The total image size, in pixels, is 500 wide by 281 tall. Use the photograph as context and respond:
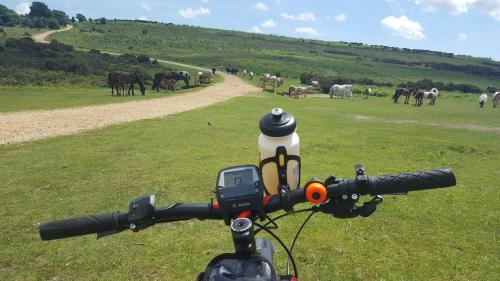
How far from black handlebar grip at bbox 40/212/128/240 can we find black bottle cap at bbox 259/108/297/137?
1.18m

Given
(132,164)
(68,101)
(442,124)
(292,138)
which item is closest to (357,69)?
(442,124)

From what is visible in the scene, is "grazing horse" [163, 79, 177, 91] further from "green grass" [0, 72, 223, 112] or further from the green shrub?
the green shrub

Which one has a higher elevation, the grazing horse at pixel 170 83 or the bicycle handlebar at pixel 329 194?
the bicycle handlebar at pixel 329 194

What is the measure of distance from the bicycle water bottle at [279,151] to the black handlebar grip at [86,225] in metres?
1.12

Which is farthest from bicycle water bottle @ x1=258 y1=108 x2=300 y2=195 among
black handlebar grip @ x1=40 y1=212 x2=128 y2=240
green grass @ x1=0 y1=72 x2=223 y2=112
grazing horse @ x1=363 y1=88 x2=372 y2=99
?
grazing horse @ x1=363 y1=88 x2=372 y2=99

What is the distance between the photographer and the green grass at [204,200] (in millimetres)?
7023

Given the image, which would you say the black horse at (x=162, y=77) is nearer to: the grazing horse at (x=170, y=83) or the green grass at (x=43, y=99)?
the grazing horse at (x=170, y=83)

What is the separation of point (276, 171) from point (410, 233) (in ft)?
21.6

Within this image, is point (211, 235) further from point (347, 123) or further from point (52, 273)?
point (347, 123)

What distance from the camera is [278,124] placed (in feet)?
9.81

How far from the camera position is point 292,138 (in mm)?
3057

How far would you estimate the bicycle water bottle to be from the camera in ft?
9.78

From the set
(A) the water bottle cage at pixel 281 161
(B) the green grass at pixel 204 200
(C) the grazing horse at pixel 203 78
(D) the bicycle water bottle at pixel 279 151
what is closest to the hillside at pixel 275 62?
(C) the grazing horse at pixel 203 78

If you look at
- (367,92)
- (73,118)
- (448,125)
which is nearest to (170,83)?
(73,118)
